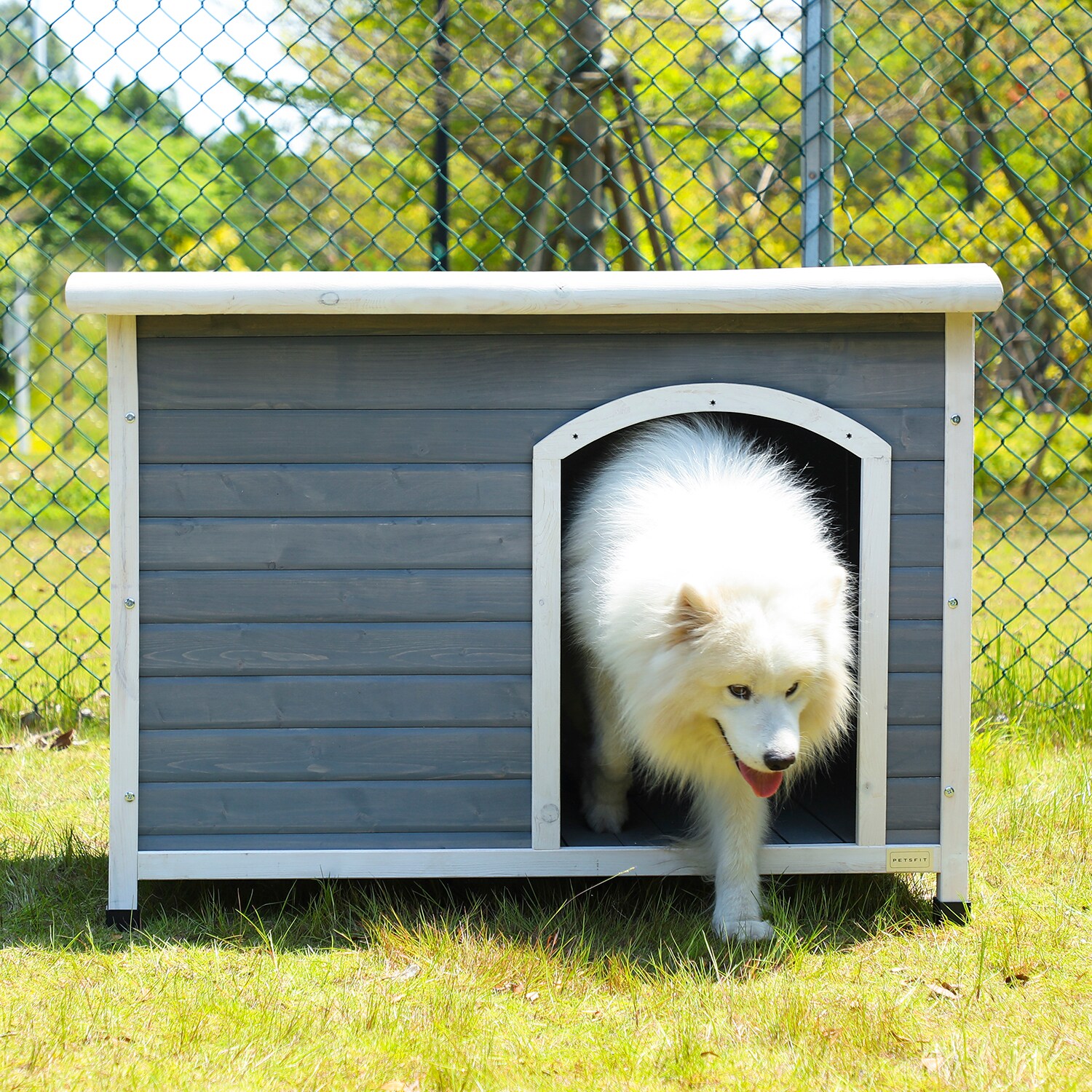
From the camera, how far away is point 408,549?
2689 millimetres

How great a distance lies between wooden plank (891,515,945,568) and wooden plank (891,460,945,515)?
0.06 feet

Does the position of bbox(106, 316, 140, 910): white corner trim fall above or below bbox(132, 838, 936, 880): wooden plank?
above

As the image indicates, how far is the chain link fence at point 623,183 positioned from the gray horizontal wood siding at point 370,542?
112 centimetres

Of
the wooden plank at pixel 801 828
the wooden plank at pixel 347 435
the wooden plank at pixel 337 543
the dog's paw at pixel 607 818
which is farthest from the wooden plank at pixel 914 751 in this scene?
the wooden plank at pixel 347 435

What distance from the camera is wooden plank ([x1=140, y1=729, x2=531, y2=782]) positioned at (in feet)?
8.79

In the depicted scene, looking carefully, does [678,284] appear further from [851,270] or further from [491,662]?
[491,662]

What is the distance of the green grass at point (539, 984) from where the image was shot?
2020mm

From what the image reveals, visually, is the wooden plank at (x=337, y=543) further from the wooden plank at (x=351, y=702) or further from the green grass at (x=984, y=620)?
the green grass at (x=984, y=620)

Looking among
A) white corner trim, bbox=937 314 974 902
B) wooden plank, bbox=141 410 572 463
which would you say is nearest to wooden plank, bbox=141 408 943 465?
wooden plank, bbox=141 410 572 463

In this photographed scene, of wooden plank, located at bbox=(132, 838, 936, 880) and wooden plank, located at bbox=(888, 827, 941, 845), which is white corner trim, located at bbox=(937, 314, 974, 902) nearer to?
wooden plank, located at bbox=(888, 827, 941, 845)

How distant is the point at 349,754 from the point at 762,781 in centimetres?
98

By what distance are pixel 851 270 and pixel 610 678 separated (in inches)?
45.7

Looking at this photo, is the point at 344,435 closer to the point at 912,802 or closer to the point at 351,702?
the point at 351,702

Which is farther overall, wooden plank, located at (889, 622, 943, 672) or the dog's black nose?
wooden plank, located at (889, 622, 943, 672)
